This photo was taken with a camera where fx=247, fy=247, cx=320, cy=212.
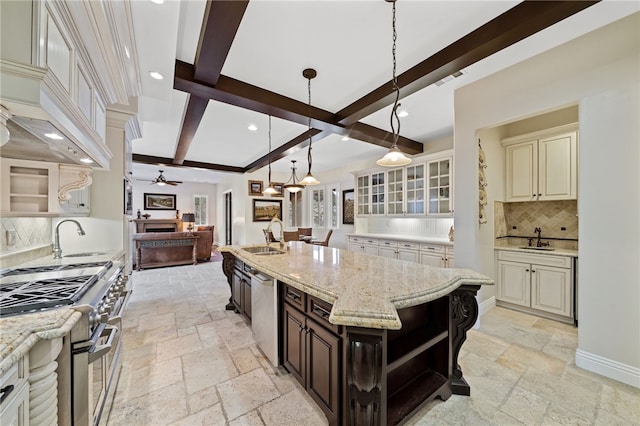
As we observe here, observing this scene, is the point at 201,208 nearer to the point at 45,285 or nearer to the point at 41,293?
the point at 45,285

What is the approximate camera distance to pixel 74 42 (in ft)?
4.55

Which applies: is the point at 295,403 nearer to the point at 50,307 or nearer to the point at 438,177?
the point at 50,307

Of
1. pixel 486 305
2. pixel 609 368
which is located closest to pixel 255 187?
pixel 486 305

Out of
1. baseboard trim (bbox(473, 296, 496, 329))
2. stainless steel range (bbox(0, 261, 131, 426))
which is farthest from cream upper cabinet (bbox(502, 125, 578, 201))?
stainless steel range (bbox(0, 261, 131, 426))

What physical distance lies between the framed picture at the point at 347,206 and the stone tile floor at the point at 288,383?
4486mm

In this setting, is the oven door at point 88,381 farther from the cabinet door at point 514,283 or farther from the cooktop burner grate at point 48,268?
the cabinet door at point 514,283

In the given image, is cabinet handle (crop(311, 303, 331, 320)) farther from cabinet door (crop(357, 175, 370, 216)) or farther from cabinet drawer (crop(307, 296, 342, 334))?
cabinet door (crop(357, 175, 370, 216))

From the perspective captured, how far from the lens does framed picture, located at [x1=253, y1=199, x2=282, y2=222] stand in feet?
25.6

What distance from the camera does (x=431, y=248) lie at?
4430 mm

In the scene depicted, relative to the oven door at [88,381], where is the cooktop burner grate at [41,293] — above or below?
above

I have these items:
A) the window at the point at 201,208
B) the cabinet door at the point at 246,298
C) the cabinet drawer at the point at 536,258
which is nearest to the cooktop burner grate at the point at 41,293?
the cabinet door at the point at 246,298

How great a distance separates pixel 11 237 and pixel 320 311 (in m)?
2.43

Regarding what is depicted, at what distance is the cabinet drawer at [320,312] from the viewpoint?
145 cm

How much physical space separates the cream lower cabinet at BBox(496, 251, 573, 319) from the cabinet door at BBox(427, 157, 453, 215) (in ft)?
4.29
